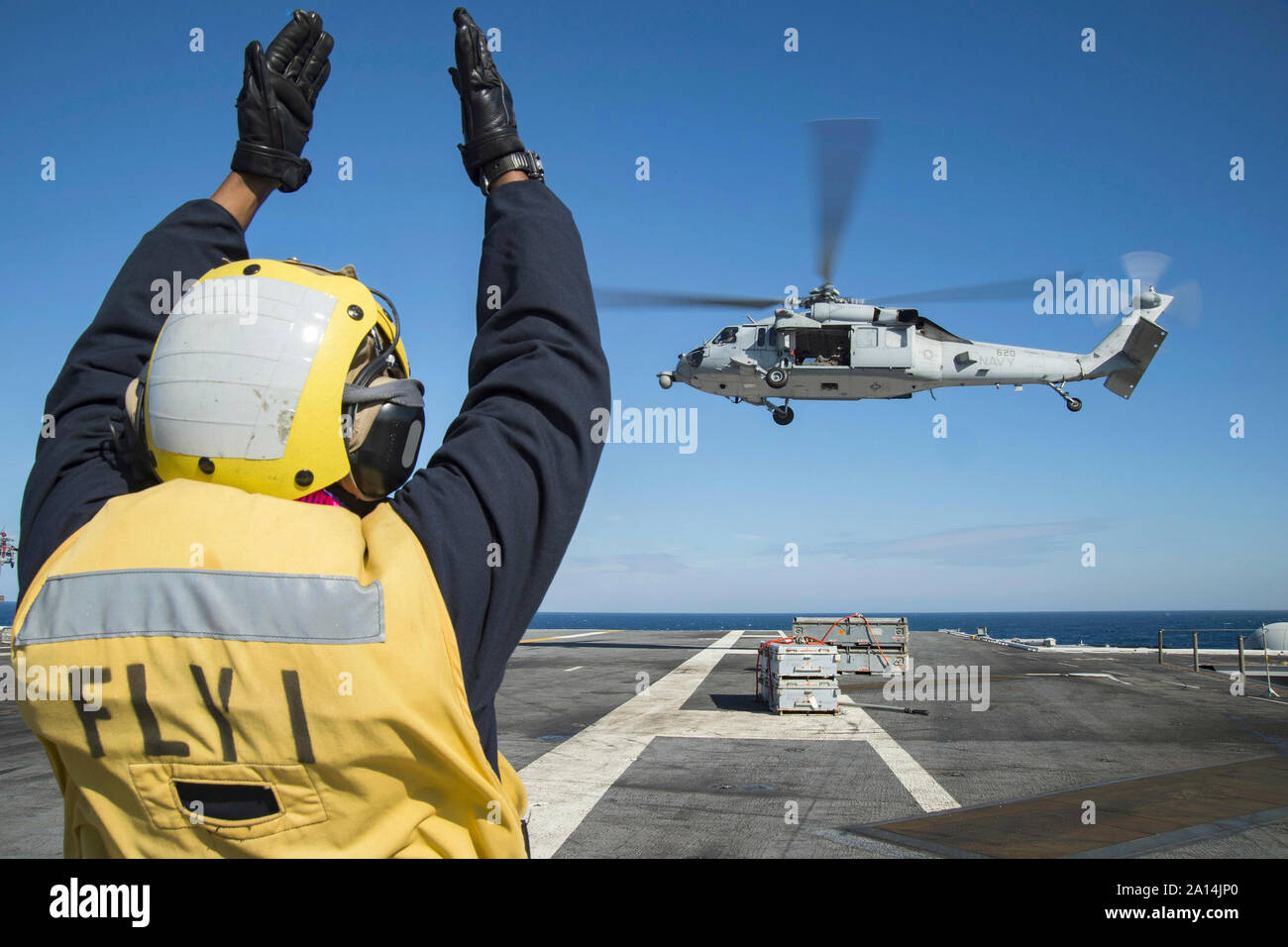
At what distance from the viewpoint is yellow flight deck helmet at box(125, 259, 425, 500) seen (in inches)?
48.1

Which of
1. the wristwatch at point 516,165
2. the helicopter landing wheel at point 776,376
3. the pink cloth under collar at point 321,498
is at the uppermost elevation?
the helicopter landing wheel at point 776,376

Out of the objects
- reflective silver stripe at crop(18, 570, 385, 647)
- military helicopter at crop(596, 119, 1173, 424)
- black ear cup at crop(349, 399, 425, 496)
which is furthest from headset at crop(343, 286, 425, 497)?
military helicopter at crop(596, 119, 1173, 424)

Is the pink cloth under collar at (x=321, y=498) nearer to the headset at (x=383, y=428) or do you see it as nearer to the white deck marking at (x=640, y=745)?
the headset at (x=383, y=428)

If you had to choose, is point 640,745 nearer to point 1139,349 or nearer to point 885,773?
point 885,773

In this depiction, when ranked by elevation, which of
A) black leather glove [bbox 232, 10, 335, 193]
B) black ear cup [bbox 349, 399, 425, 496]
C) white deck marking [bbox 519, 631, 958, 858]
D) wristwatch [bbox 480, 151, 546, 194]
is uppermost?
black leather glove [bbox 232, 10, 335, 193]

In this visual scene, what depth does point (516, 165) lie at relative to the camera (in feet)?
5.33

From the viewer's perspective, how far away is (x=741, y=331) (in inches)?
794

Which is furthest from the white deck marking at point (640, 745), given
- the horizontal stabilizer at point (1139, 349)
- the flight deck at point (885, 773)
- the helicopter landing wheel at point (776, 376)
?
the horizontal stabilizer at point (1139, 349)

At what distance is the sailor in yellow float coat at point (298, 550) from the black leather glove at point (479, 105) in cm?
1

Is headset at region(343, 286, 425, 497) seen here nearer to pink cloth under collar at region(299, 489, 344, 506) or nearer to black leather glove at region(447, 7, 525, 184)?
pink cloth under collar at region(299, 489, 344, 506)

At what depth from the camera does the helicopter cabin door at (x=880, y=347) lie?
19188 mm

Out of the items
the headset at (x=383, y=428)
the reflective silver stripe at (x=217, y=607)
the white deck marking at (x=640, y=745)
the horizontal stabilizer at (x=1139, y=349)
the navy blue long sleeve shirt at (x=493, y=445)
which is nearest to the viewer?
the reflective silver stripe at (x=217, y=607)
